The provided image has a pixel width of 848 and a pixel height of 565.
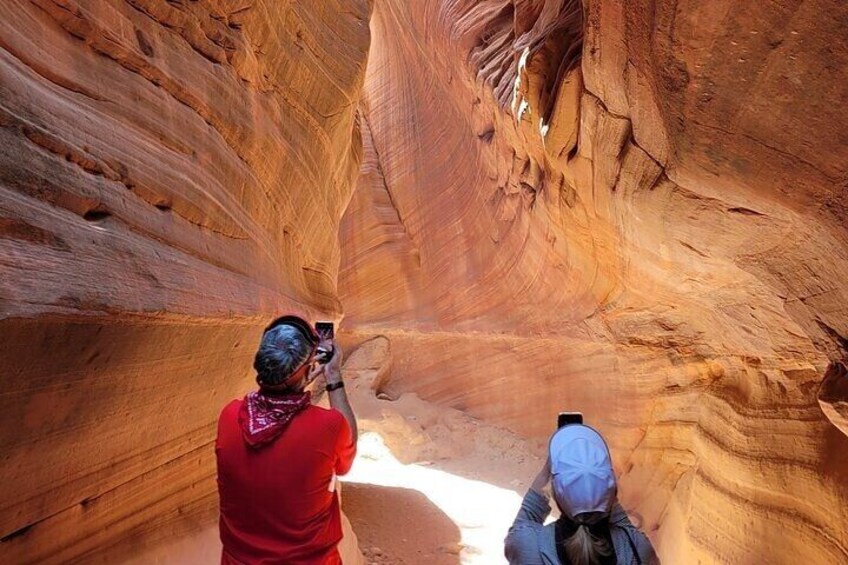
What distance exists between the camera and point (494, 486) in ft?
27.2

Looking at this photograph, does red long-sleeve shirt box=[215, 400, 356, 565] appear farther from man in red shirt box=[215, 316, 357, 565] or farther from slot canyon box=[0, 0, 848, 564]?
slot canyon box=[0, 0, 848, 564]

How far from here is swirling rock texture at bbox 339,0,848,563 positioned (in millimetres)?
2438

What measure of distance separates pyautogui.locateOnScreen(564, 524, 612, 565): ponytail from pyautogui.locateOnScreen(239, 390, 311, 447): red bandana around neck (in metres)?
0.91

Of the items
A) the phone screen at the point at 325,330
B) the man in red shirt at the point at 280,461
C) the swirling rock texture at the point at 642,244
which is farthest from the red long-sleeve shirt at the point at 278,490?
the swirling rock texture at the point at 642,244

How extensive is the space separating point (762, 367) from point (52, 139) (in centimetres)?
416

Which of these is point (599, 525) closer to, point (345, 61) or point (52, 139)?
point (52, 139)

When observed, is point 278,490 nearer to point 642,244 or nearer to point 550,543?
point 550,543

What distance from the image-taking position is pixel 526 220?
8.48 metres

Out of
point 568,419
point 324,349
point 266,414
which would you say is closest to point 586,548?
point 568,419

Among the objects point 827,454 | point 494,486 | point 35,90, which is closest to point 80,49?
point 35,90

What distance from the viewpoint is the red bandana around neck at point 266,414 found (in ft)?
6.83

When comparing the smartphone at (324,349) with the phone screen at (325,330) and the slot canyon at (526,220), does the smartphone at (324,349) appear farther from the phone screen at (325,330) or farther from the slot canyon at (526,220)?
the slot canyon at (526,220)

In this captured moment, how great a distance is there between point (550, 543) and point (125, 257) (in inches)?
72.9

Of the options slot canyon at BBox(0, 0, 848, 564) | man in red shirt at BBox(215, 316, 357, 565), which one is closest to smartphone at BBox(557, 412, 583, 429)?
man in red shirt at BBox(215, 316, 357, 565)
